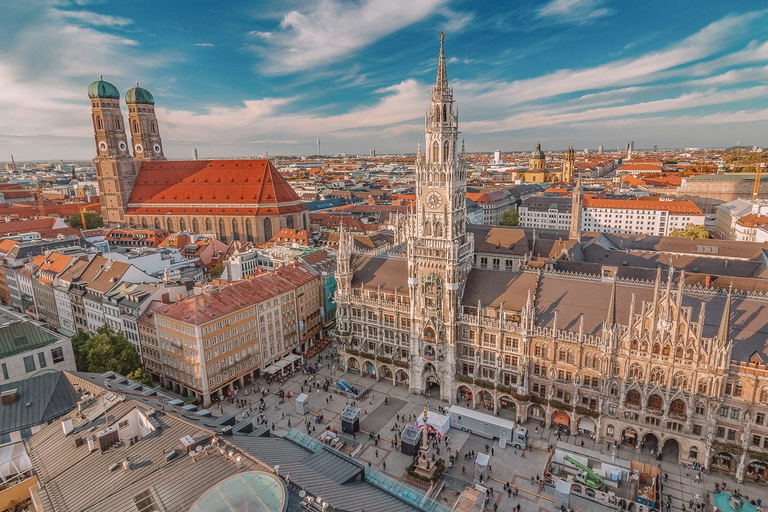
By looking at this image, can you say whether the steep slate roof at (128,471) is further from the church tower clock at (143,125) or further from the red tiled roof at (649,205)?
the red tiled roof at (649,205)

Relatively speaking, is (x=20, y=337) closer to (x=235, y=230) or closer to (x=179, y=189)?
(x=235, y=230)

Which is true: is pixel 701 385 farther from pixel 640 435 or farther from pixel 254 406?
pixel 254 406

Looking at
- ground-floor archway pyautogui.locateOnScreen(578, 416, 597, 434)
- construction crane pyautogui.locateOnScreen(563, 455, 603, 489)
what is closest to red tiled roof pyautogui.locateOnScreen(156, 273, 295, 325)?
ground-floor archway pyautogui.locateOnScreen(578, 416, 597, 434)

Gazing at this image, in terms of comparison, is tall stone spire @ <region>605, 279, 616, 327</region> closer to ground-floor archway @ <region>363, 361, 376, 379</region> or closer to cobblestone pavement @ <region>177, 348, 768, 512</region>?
cobblestone pavement @ <region>177, 348, 768, 512</region>

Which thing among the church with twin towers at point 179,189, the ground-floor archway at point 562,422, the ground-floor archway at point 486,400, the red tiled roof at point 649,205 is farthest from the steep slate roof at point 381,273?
the red tiled roof at point 649,205

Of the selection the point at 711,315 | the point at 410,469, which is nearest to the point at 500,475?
the point at 410,469

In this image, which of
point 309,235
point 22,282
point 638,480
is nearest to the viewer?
point 638,480

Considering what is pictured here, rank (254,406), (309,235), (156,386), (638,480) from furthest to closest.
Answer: (309,235) → (156,386) → (254,406) → (638,480)

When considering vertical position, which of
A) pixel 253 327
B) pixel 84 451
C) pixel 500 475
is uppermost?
pixel 84 451
